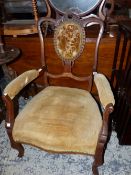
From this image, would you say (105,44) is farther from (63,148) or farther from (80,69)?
(63,148)

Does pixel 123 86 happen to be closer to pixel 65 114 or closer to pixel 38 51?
pixel 65 114

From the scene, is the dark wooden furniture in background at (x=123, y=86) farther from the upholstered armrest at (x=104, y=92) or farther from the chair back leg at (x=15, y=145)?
the chair back leg at (x=15, y=145)

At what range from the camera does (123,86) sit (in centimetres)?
132

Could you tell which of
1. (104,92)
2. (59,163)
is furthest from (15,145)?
(104,92)

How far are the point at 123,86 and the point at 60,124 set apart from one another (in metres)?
0.55

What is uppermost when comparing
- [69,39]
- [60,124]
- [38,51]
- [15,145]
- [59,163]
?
[69,39]

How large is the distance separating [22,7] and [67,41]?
4.97 ft

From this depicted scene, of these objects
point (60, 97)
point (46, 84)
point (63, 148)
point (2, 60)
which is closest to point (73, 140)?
point (63, 148)

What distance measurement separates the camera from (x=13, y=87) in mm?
1125

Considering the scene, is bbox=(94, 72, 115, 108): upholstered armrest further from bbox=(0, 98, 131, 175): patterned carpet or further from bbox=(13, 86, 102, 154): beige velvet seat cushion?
bbox=(0, 98, 131, 175): patterned carpet

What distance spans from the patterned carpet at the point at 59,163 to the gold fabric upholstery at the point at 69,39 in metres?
0.78

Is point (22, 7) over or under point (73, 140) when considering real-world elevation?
over

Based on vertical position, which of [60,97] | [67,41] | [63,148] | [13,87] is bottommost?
[63,148]

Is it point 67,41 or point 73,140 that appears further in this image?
point 67,41
